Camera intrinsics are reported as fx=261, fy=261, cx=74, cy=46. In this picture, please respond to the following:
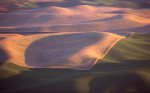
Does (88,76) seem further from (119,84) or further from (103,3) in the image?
(103,3)

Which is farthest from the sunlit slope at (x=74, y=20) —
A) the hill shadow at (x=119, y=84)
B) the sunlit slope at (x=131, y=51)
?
the hill shadow at (x=119, y=84)

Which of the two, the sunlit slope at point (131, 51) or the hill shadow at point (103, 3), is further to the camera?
the hill shadow at point (103, 3)

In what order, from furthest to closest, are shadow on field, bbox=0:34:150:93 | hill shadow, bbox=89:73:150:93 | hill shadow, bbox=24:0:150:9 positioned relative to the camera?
hill shadow, bbox=24:0:150:9
shadow on field, bbox=0:34:150:93
hill shadow, bbox=89:73:150:93

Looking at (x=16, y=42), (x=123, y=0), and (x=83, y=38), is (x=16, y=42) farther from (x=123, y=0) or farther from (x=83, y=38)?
(x=123, y=0)

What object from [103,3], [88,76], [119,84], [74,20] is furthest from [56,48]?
[103,3]

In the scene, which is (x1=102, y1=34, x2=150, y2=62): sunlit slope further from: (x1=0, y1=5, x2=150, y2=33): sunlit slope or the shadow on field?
(x1=0, y1=5, x2=150, y2=33): sunlit slope

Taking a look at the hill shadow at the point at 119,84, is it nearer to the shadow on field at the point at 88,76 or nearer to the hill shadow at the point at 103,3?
the shadow on field at the point at 88,76

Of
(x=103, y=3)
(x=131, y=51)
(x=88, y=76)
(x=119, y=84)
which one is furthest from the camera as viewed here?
(x=103, y=3)

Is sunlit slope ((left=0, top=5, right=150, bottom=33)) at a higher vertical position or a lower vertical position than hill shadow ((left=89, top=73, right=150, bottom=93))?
lower

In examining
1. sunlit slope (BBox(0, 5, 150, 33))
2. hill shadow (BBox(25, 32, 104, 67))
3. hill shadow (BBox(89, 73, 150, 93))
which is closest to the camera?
hill shadow (BBox(89, 73, 150, 93))

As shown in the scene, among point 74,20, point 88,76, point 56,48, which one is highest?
point 88,76

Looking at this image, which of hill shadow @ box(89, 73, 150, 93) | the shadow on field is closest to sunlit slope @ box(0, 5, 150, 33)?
the shadow on field
